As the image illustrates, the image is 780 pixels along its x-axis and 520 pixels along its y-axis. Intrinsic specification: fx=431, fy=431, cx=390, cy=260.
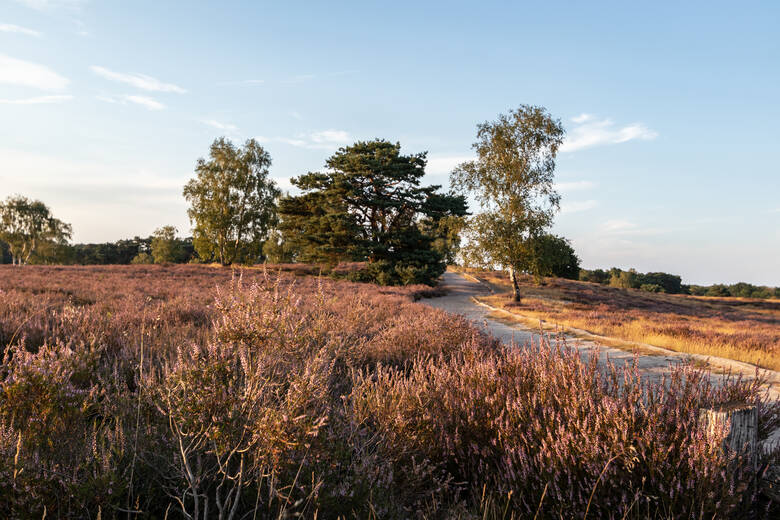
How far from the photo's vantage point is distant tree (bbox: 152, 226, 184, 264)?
2657 inches

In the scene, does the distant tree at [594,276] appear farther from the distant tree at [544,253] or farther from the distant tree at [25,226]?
the distant tree at [25,226]

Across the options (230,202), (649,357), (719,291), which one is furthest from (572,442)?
(719,291)

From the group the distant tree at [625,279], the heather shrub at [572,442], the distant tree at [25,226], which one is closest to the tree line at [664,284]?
the distant tree at [625,279]

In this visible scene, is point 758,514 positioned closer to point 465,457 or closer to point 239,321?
point 465,457

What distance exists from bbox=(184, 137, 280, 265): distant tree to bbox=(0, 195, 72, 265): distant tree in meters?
30.5

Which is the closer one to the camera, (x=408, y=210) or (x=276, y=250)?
(x=408, y=210)

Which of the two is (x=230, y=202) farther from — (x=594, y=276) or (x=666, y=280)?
(x=666, y=280)

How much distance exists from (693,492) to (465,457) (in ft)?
5.01

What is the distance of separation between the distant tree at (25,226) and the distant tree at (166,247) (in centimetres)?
1288

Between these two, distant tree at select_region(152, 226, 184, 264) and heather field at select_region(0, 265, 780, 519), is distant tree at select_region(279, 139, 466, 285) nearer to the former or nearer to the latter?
heather field at select_region(0, 265, 780, 519)

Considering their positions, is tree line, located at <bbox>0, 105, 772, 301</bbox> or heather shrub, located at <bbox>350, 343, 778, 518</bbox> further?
tree line, located at <bbox>0, 105, 772, 301</bbox>

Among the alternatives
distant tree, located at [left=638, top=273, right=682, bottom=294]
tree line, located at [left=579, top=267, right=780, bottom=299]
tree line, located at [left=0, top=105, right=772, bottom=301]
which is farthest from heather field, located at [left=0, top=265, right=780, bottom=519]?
distant tree, located at [left=638, top=273, right=682, bottom=294]

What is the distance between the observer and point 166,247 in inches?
2670

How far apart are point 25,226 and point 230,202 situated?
35.6m
